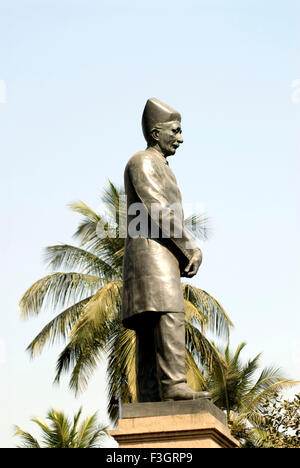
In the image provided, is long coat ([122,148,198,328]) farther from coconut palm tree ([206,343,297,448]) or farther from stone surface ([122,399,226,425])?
coconut palm tree ([206,343,297,448])

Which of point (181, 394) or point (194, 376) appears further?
point (194, 376)

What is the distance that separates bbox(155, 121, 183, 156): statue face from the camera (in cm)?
693

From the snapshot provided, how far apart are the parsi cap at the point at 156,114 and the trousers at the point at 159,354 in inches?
69.0

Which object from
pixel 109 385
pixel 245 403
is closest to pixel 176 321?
pixel 109 385

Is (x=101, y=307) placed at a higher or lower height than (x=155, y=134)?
lower

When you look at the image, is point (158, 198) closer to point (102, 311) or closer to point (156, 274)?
point (156, 274)

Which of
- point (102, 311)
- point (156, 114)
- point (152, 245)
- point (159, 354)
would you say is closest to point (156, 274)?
point (152, 245)

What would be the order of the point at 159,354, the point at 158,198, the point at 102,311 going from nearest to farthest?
the point at 159,354 < the point at 158,198 < the point at 102,311

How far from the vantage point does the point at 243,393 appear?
795 inches

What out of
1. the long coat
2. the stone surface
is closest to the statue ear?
the long coat

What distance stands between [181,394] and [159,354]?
0.40 meters

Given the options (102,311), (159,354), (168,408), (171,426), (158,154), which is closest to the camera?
(171,426)

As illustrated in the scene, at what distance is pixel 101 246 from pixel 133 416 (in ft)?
37.9

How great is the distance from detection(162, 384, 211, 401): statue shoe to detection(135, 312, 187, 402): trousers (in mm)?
36
